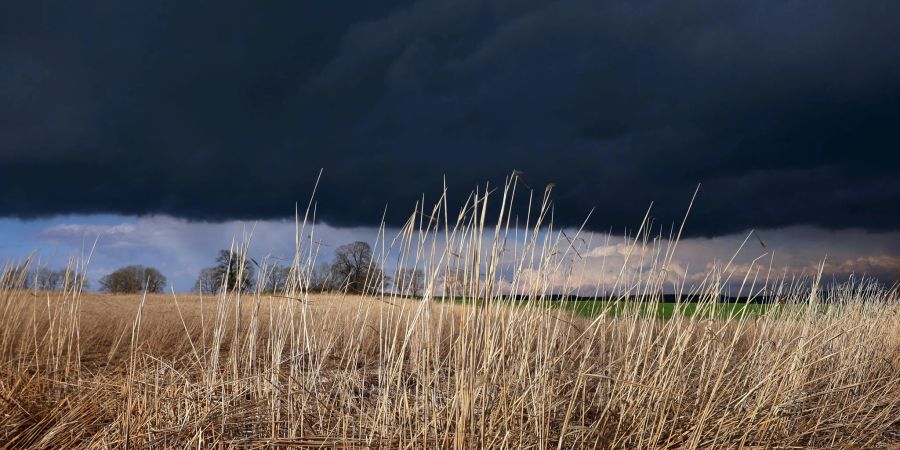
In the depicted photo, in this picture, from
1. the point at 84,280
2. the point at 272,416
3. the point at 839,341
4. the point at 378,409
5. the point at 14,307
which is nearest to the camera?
the point at 378,409

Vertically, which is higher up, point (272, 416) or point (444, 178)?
point (444, 178)

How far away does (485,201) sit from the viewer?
6.83 ft

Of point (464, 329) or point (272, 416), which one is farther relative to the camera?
point (272, 416)

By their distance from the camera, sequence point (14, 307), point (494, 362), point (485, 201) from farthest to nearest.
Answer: point (14, 307), point (494, 362), point (485, 201)

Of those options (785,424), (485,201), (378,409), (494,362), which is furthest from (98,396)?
(785,424)

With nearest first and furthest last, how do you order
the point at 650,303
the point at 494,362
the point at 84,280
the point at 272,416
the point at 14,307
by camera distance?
1. the point at 494,362
2. the point at 272,416
3. the point at 650,303
4. the point at 84,280
5. the point at 14,307

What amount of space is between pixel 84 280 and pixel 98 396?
4.94ft

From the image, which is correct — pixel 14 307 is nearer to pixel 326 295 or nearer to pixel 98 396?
pixel 98 396

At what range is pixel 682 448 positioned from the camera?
267cm

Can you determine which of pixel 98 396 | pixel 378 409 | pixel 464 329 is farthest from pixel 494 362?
pixel 98 396

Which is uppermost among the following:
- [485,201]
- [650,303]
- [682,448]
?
[485,201]

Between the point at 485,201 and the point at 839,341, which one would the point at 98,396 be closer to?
the point at 485,201

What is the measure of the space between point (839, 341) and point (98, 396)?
21.1 ft

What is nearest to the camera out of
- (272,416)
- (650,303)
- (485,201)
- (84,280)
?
(485,201)
